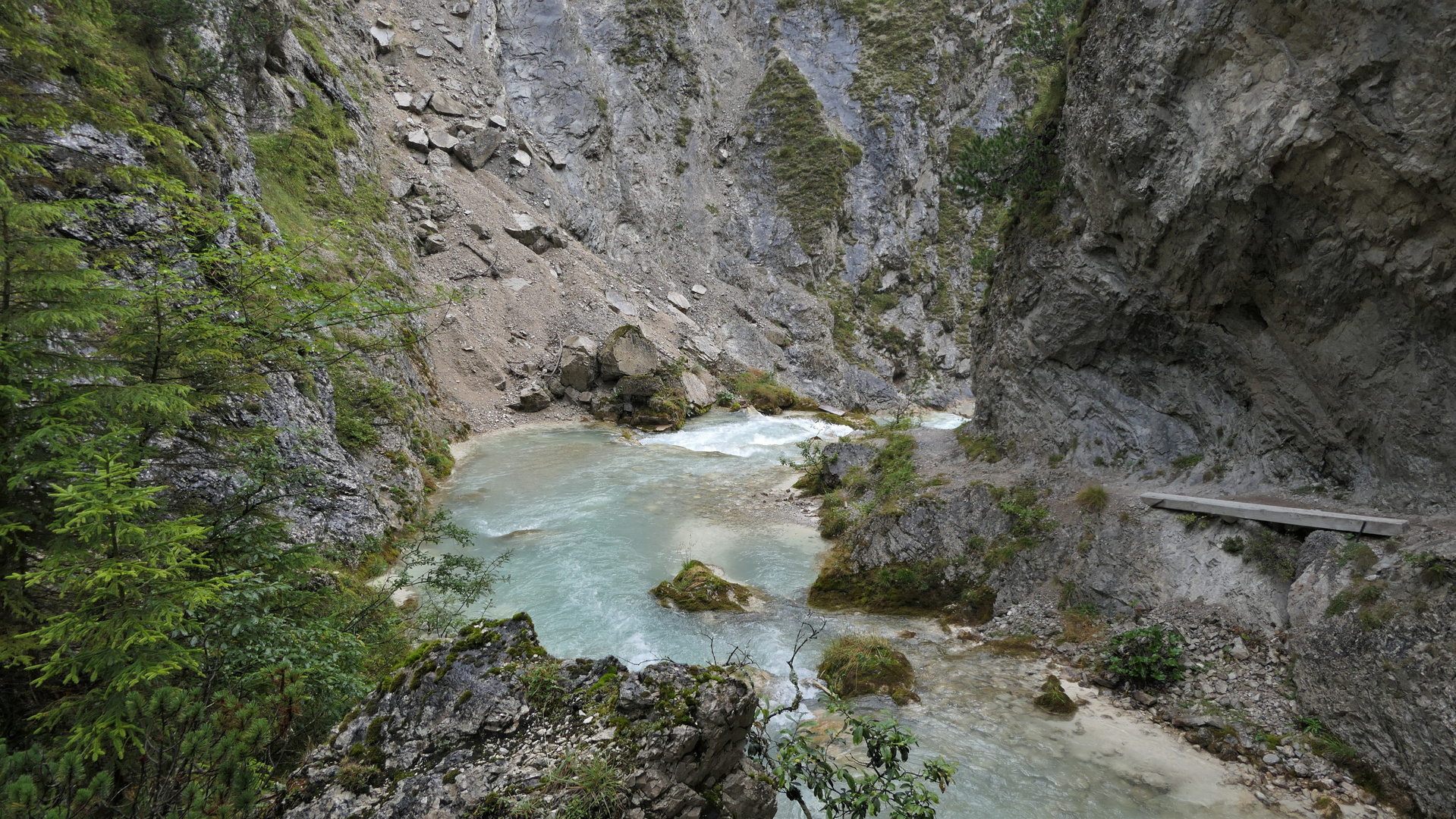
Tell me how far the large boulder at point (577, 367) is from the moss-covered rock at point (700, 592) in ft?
55.1

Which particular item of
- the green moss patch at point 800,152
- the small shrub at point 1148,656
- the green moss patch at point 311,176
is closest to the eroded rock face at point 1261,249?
the small shrub at point 1148,656

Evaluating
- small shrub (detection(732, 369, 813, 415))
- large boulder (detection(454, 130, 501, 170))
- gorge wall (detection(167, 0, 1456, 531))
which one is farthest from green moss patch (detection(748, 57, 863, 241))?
large boulder (detection(454, 130, 501, 170))

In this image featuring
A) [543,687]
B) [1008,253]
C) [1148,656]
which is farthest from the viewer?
[1008,253]

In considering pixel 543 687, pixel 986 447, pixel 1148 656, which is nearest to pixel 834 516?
pixel 986 447

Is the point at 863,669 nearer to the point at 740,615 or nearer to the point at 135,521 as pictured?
the point at 740,615

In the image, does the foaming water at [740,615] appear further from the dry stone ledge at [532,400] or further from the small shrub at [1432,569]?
the dry stone ledge at [532,400]

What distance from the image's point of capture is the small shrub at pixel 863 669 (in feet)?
23.7

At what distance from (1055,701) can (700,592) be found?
494cm

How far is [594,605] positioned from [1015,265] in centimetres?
1120

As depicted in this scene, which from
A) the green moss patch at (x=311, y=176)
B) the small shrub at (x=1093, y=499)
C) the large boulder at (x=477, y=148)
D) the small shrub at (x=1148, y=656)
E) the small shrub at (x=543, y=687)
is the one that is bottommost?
the small shrub at (x=1148, y=656)

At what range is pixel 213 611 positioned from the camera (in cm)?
409

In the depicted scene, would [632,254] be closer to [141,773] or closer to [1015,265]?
[1015,265]

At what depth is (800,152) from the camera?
43.2 metres

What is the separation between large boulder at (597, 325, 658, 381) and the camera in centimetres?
2578
